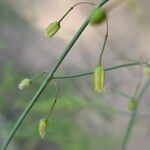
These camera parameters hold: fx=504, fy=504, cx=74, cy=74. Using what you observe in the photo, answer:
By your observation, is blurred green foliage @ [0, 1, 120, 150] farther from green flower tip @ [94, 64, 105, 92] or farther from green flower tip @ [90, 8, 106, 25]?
green flower tip @ [90, 8, 106, 25]

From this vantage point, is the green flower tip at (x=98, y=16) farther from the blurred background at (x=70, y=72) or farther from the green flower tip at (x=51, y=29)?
the blurred background at (x=70, y=72)

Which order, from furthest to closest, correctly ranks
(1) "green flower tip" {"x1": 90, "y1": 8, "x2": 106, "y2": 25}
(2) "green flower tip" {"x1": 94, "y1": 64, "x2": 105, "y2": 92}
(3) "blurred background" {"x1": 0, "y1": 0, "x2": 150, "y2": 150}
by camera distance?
(3) "blurred background" {"x1": 0, "y1": 0, "x2": 150, "y2": 150} < (2) "green flower tip" {"x1": 94, "y1": 64, "x2": 105, "y2": 92} < (1) "green flower tip" {"x1": 90, "y1": 8, "x2": 106, "y2": 25}

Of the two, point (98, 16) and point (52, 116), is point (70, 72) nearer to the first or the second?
point (52, 116)

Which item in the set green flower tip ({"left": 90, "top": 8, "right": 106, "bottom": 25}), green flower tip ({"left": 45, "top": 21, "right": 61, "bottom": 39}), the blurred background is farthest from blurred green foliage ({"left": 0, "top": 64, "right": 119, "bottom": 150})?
green flower tip ({"left": 90, "top": 8, "right": 106, "bottom": 25})

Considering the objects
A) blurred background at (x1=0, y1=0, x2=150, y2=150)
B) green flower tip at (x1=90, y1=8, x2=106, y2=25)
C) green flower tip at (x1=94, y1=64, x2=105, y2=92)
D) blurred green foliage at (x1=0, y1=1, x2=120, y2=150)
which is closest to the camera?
green flower tip at (x1=90, y1=8, x2=106, y2=25)

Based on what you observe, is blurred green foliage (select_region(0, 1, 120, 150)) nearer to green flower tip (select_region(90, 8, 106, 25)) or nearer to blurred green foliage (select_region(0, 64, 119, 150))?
blurred green foliage (select_region(0, 64, 119, 150))

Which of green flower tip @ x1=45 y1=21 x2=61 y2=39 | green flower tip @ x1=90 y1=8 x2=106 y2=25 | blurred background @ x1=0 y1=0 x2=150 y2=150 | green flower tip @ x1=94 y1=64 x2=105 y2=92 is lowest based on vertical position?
blurred background @ x1=0 y1=0 x2=150 y2=150

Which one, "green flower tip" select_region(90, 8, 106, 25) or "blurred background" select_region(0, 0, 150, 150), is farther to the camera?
"blurred background" select_region(0, 0, 150, 150)

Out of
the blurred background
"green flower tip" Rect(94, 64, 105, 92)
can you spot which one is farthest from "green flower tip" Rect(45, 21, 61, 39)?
the blurred background

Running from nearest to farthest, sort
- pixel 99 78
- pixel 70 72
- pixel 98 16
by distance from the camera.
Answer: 1. pixel 98 16
2. pixel 99 78
3. pixel 70 72

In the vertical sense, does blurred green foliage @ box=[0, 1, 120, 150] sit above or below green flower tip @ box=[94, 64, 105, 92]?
below

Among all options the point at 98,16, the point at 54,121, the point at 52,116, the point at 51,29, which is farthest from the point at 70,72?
the point at 98,16
